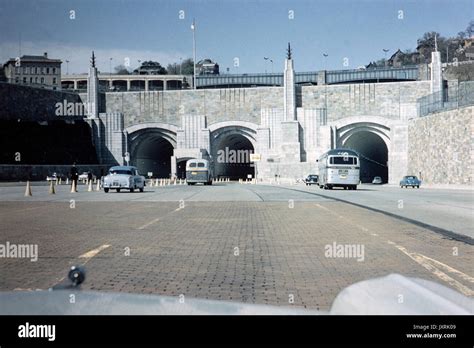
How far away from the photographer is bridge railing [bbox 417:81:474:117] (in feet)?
148

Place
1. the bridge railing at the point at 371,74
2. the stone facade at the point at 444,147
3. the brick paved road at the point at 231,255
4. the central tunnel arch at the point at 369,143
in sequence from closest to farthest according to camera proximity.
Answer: the brick paved road at the point at 231,255 < the stone facade at the point at 444,147 < the central tunnel arch at the point at 369,143 < the bridge railing at the point at 371,74

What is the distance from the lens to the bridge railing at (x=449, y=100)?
45.2 metres

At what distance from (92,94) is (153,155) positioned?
1343cm

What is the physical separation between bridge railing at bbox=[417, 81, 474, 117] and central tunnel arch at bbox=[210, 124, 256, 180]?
22.1 meters

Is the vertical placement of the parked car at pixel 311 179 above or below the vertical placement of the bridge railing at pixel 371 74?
below

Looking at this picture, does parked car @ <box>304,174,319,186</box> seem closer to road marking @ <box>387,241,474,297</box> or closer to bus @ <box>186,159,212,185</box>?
bus @ <box>186,159,212,185</box>

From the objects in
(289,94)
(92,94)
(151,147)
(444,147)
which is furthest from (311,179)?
(92,94)

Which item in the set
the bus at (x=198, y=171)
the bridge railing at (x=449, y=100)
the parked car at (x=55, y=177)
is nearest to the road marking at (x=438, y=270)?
the bridge railing at (x=449, y=100)

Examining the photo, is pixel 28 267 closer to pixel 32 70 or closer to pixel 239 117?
pixel 239 117

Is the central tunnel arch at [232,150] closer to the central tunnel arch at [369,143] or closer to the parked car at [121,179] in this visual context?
the central tunnel arch at [369,143]

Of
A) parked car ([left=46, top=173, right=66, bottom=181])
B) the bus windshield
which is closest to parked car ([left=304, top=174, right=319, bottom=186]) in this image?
the bus windshield

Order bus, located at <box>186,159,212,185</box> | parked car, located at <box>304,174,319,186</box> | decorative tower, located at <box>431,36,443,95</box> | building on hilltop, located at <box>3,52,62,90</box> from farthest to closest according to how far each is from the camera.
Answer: building on hilltop, located at <box>3,52,62,90</box>
decorative tower, located at <box>431,36,443,95</box>
parked car, located at <box>304,174,319,186</box>
bus, located at <box>186,159,212,185</box>

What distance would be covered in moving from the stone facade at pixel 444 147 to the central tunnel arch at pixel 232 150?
71.5ft
